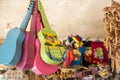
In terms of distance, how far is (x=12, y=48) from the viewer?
82 cm

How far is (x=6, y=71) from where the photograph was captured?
2.53m

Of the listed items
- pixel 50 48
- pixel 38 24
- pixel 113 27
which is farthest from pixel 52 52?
pixel 113 27

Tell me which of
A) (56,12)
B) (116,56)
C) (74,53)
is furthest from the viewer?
(74,53)

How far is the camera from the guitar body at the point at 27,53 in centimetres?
83

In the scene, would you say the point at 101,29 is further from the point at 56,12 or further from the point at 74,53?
the point at 56,12

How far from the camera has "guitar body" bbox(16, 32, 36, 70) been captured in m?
0.83

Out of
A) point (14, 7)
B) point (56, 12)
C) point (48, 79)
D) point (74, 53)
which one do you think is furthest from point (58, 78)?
point (14, 7)

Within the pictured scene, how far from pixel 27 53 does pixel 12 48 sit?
0.19 feet

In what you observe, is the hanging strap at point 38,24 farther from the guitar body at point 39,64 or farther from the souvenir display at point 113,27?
the souvenir display at point 113,27

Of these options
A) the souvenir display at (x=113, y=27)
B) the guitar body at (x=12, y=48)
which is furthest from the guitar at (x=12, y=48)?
the souvenir display at (x=113, y=27)

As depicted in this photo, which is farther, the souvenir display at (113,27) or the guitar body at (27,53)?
the souvenir display at (113,27)

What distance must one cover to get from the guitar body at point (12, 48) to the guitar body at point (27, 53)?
17 mm

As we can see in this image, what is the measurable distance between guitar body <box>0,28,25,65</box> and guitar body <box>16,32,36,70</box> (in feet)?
0.06

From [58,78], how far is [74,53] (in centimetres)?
34
